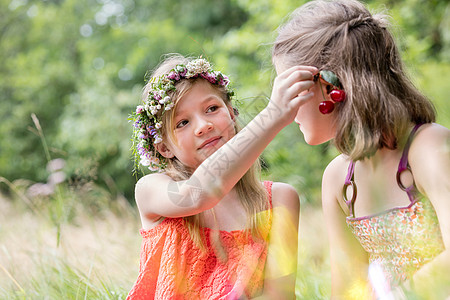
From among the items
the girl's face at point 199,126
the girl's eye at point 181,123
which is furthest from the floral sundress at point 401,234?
the girl's eye at point 181,123

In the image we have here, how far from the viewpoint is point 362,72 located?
5.46 ft

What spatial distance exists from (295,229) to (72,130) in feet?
29.8

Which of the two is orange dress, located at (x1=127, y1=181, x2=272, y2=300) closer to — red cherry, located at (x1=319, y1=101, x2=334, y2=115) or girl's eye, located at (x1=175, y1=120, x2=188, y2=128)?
girl's eye, located at (x1=175, y1=120, x2=188, y2=128)

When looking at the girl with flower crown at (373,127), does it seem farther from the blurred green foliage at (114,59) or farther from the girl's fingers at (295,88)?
the blurred green foliage at (114,59)

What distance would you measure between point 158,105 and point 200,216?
1.69 ft

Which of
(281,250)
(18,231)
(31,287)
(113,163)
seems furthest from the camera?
(113,163)

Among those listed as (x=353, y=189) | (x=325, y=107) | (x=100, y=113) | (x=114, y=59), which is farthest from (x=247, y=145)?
(x=114, y=59)

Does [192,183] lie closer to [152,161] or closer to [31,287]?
[152,161]

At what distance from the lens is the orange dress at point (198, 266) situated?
1.87 m

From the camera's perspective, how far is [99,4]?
40.8 ft

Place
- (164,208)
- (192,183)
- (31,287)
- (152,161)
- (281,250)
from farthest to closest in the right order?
(31,287)
(152,161)
(281,250)
(164,208)
(192,183)

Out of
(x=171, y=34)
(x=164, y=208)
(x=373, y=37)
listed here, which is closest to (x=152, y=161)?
(x=164, y=208)

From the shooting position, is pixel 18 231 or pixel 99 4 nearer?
pixel 18 231

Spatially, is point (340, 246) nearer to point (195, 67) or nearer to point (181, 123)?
point (181, 123)
